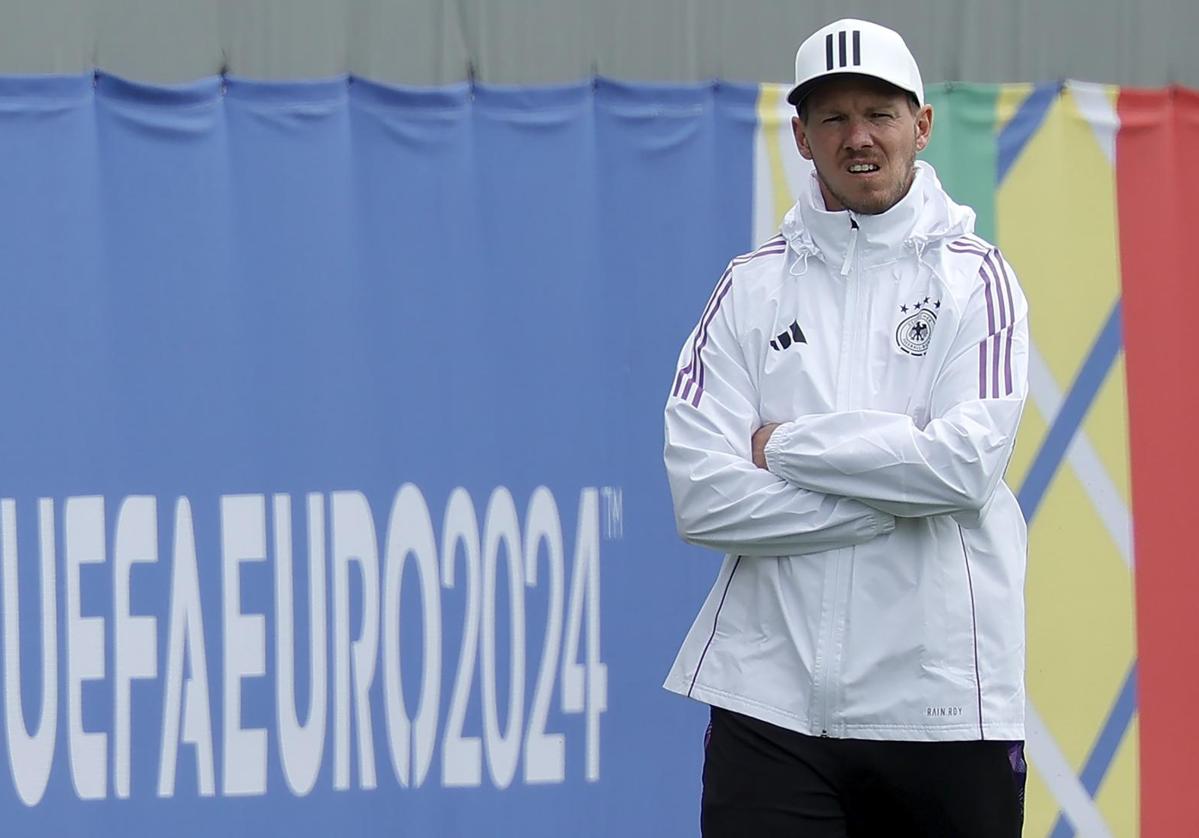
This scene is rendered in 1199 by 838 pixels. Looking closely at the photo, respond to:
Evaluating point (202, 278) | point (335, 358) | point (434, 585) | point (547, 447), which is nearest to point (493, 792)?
point (434, 585)

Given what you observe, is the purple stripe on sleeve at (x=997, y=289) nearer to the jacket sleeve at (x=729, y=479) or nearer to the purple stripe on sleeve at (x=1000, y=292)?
the purple stripe on sleeve at (x=1000, y=292)

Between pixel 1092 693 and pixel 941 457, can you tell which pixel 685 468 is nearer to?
pixel 941 457

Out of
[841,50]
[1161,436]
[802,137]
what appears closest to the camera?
[841,50]

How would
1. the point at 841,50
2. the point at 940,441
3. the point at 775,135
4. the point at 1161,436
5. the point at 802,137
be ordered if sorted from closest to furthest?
1. the point at 940,441
2. the point at 841,50
3. the point at 802,137
4. the point at 775,135
5. the point at 1161,436

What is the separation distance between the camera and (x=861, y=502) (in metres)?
2.25

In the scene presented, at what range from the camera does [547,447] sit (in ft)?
11.2

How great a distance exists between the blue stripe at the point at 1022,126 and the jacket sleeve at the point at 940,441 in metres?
1.34

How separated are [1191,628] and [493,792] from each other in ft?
4.92

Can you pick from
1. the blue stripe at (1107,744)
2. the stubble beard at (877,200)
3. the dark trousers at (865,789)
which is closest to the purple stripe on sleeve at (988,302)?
the stubble beard at (877,200)

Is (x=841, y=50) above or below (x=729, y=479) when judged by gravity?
above

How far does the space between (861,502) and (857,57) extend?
0.60 meters

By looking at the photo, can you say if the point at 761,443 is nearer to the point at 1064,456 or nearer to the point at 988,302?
the point at 988,302

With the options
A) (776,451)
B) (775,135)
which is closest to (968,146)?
(775,135)

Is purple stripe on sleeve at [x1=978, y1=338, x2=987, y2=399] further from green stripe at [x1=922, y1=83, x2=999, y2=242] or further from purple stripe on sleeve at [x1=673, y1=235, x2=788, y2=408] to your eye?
green stripe at [x1=922, y1=83, x2=999, y2=242]
